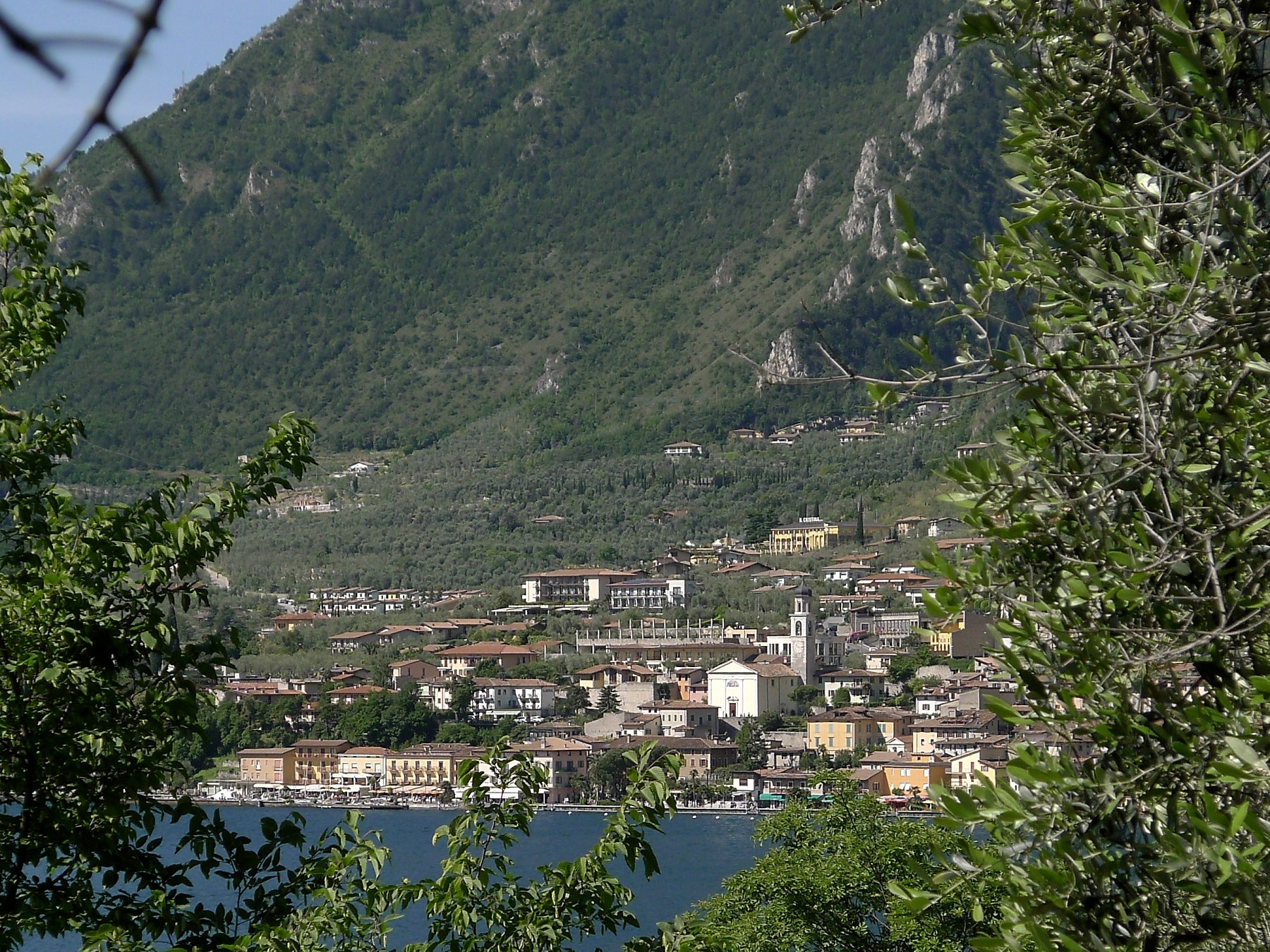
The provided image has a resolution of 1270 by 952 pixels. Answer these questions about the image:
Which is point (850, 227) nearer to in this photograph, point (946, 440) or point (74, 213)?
point (946, 440)

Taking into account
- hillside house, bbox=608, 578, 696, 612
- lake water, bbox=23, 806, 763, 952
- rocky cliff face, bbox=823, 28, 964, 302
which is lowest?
lake water, bbox=23, 806, 763, 952

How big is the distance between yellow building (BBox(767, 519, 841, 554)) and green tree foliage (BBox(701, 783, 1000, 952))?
6915 cm

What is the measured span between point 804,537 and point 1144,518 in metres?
80.2

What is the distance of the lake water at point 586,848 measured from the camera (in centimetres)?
2588

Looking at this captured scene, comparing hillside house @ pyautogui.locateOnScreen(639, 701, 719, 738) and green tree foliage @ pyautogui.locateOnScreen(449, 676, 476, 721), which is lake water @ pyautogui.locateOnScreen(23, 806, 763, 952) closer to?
green tree foliage @ pyautogui.locateOnScreen(449, 676, 476, 721)

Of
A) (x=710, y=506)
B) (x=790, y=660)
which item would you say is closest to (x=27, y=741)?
(x=790, y=660)

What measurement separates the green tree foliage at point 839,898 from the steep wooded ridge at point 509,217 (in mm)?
81574

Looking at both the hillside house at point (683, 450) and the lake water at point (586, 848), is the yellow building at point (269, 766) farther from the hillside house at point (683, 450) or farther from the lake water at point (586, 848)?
the hillside house at point (683, 450)

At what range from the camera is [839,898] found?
11.1 meters

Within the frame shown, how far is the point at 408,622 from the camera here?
2859 inches

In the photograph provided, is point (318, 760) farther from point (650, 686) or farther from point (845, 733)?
point (845, 733)

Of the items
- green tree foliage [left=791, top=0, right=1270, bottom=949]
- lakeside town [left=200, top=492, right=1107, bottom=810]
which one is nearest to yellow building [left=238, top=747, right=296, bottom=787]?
lakeside town [left=200, top=492, right=1107, bottom=810]

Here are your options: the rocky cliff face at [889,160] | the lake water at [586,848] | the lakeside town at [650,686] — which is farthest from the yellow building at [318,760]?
the rocky cliff face at [889,160]

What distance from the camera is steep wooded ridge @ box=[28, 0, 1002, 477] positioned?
105 metres
